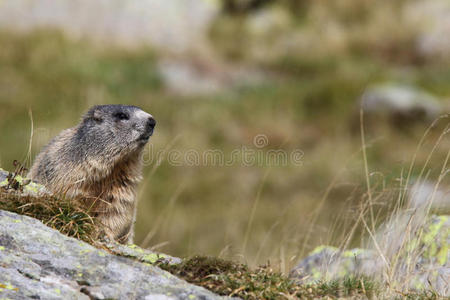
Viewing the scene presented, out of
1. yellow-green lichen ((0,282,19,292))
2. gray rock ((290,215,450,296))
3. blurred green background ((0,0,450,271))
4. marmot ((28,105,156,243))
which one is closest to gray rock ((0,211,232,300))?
yellow-green lichen ((0,282,19,292))

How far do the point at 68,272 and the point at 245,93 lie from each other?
21788 mm

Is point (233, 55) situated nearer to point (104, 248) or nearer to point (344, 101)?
point (344, 101)

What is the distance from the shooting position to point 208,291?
13.7 feet

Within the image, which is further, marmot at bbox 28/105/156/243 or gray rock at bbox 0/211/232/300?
marmot at bbox 28/105/156/243

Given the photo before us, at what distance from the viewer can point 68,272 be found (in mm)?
4070

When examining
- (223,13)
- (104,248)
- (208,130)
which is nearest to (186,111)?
(208,130)

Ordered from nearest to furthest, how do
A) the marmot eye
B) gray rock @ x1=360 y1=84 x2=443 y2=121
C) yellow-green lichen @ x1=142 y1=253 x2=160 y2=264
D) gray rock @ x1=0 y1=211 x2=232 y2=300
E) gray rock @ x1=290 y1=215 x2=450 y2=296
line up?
gray rock @ x1=0 y1=211 x2=232 y2=300, yellow-green lichen @ x1=142 y1=253 x2=160 y2=264, gray rock @ x1=290 y1=215 x2=450 y2=296, the marmot eye, gray rock @ x1=360 y1=84 x2=443 y2=121

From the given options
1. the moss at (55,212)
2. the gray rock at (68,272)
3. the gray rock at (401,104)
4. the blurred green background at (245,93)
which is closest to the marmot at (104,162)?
the moss at (55,212)

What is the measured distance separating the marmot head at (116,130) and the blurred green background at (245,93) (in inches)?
245

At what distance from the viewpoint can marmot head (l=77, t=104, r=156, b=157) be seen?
22.7 ft

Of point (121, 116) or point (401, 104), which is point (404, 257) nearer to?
point (121, 116)

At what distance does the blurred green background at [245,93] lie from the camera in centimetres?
1664

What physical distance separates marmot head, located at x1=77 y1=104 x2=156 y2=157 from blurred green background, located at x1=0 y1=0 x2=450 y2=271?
6225mm

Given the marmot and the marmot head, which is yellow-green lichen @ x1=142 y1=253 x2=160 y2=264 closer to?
the marmot
